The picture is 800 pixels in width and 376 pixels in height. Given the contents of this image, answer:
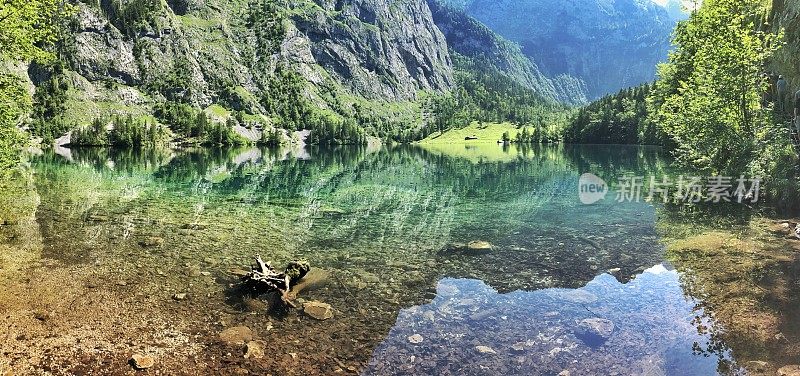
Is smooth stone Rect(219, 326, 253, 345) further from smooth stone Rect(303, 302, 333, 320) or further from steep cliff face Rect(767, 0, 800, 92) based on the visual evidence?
steep cliff face Rect(767, 0, 800, 92)

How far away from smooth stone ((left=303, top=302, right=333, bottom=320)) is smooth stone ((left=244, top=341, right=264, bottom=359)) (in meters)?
2.23

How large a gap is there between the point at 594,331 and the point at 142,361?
12.1 m

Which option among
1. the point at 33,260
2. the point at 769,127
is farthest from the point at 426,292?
the point at 769,127

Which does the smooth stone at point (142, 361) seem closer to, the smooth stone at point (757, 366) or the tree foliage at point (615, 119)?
the smooth stone at point (757, 366)

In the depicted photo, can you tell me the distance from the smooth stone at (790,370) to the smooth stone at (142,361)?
14630mm

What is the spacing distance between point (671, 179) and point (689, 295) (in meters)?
40.8

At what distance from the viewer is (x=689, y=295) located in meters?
16.3

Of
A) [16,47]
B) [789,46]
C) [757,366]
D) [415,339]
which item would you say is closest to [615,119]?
[789,46]

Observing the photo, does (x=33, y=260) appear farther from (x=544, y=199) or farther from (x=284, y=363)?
(x=544, y=199)

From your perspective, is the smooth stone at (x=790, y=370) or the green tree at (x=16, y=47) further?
the green tree at (x=16, y=47)

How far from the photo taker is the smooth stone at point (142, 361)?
11.3m

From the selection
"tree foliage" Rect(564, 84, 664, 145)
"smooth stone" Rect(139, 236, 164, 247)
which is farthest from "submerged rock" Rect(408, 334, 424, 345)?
"tree foliage" Rect(564, 84, 664, 145)
